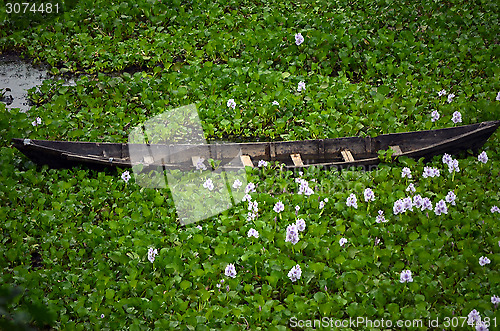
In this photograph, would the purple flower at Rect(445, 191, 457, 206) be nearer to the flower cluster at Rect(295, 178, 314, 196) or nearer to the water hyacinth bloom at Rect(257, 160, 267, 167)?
the flower cluster at Rect(295, 178, 314, 196)

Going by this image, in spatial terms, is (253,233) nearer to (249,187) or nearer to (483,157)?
(249,187)

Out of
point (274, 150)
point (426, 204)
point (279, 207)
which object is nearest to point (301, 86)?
point (274, 150)

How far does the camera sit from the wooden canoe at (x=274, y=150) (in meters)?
6.35

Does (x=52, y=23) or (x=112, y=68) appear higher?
(x=52, y=23)

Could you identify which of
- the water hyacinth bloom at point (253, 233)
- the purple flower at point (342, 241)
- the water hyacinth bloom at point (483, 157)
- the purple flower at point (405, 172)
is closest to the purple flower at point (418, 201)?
the purple flower at point (405, 172)

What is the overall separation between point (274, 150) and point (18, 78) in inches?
169

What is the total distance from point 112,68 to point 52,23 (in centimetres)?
180

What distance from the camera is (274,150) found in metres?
6.50

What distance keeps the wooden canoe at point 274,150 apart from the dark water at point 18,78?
5.50 ft

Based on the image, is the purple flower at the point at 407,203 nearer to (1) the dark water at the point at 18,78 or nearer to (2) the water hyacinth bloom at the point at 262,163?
(2) the water hyacinth bloom at the point at 262,163

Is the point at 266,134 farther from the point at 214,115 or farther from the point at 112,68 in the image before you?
the point at 112,68

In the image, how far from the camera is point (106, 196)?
615 centimetres

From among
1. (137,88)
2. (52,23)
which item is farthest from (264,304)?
(52,23)

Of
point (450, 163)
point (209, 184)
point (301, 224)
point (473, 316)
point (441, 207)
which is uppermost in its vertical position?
point (450, 163)
